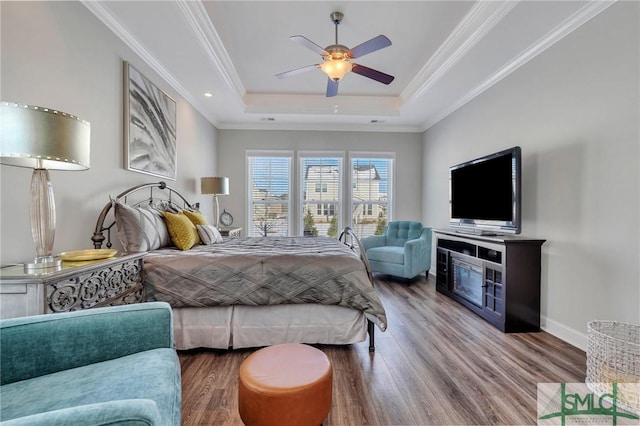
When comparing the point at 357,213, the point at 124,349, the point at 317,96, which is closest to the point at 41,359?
the point at 124,349

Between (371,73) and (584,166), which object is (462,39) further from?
(584,166)

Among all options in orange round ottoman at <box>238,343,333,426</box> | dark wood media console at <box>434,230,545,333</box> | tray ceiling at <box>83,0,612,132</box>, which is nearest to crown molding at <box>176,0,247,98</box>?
tray ceiling at <box>83,0,612,132</box>

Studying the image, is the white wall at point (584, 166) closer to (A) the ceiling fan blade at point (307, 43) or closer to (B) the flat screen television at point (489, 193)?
(B) the flat screen television at point (489, 193)

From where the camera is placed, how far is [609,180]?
2.18 meters

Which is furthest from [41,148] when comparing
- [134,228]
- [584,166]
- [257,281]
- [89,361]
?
[584,166]

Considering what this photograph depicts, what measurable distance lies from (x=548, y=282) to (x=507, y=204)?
805 mm

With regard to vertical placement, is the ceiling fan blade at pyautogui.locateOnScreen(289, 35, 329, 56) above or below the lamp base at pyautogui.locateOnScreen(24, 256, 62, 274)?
above

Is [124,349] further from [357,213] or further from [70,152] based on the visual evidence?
[357,213]

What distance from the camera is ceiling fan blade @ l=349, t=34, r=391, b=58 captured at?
2.28 metres

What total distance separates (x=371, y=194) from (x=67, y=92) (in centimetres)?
465

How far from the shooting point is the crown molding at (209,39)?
94.1 inches

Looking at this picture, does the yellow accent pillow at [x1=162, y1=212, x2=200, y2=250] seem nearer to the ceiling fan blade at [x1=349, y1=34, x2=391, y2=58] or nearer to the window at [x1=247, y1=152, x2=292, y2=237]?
the ceiling fan blade at [x1=349, y1=34, x2=391, y2=58]

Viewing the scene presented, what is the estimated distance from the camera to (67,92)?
2.06 meters

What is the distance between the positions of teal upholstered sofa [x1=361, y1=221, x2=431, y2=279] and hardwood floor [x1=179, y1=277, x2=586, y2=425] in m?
1.49
